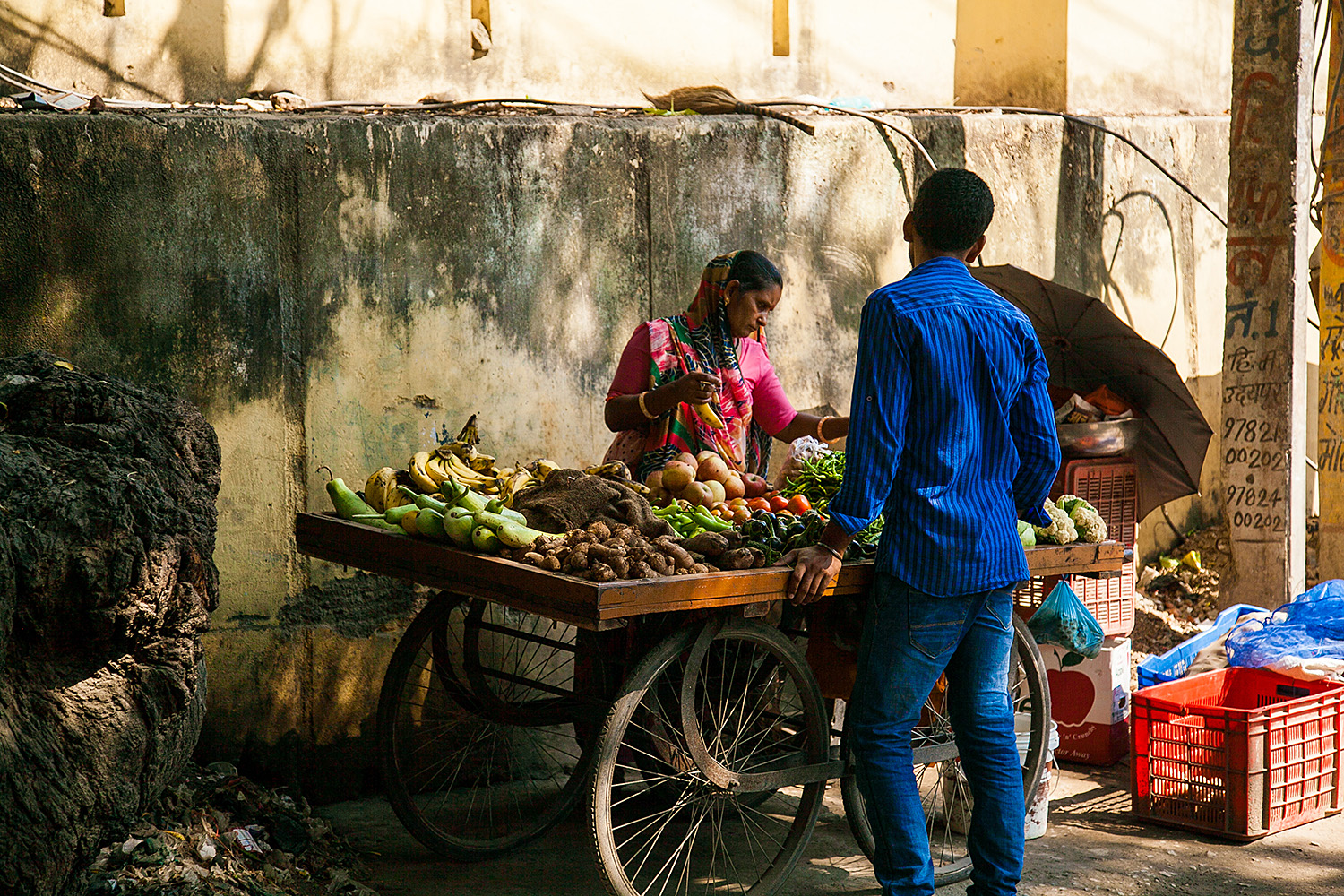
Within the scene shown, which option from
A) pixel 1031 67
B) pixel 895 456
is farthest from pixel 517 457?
pixel 1031 67

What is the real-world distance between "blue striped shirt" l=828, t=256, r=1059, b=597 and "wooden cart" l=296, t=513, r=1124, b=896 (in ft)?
1.40

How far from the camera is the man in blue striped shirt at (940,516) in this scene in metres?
3.27

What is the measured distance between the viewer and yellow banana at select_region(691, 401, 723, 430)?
15.2ft

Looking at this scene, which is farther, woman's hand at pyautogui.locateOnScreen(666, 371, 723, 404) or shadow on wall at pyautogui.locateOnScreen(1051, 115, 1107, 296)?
shadow on wall at pyautogui.locateOnScreen(1051, 115, 1107, 296)

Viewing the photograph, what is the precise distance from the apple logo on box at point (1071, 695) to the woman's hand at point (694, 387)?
2182 millimetres

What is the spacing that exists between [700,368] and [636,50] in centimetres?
289

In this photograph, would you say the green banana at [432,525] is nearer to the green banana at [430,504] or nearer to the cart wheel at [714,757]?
the green banana at [430,504]

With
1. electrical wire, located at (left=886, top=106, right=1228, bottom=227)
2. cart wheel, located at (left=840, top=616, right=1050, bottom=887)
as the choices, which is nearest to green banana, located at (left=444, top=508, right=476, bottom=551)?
cart wheel, located at (left=840, top=616, right=1050, bottom=887)

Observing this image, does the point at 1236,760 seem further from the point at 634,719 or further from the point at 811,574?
the point at 634,719

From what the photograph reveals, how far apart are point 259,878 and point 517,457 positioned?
195cm

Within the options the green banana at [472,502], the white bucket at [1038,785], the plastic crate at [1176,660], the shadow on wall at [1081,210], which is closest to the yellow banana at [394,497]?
the green banana at [472,502]

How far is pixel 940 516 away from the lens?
3.31m

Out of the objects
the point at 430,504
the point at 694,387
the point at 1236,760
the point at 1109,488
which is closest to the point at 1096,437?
the point at 1109,488

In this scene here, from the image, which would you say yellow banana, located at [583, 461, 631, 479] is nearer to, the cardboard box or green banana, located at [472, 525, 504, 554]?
green banana, located at [472, 525, 504, 554]
